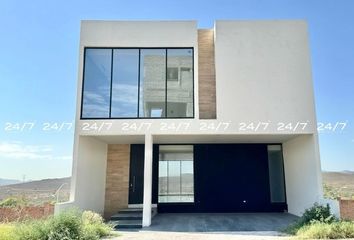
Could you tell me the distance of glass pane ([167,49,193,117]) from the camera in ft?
33.7

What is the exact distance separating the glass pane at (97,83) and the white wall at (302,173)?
24.1 feet

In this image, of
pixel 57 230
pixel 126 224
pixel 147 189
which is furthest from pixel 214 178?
pixel 57 230

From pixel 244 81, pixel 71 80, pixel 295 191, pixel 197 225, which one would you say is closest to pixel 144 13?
pixel 71 80

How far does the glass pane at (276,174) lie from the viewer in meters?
12.9

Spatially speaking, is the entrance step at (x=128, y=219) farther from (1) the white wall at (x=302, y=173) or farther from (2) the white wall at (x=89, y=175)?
(1) the white wall at (x=302, y=173)

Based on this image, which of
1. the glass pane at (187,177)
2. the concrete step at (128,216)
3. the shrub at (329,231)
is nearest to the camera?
the shrub at (329,231)

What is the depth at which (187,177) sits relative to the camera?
12.9 m

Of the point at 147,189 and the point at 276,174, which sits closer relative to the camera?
the point at 147,189

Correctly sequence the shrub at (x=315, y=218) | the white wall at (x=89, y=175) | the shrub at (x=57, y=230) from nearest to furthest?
the shrub at (x=57, y=230)
the shrub at (x=315, y=218)
the white wall at (x=89, y=175)

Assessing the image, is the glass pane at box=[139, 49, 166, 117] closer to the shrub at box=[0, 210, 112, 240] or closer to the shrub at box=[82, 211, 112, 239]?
the shrub at box=[82, 211, 112, 239]

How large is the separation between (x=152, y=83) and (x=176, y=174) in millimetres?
4536

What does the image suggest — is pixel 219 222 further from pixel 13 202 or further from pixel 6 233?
pixel 13 202

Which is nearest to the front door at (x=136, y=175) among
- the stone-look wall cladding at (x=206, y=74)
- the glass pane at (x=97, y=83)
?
the glass pane at (x=97, y=83)

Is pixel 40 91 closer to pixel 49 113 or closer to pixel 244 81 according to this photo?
pixel 49 113
